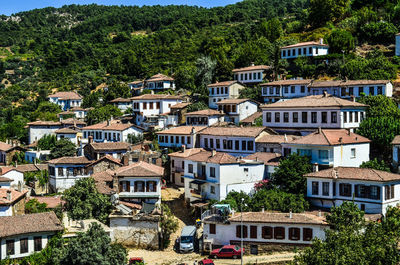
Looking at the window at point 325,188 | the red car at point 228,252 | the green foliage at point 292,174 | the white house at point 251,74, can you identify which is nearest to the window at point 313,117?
the green foliage at point 292,174

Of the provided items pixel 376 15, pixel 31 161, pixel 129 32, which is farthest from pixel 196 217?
pixel 129 32

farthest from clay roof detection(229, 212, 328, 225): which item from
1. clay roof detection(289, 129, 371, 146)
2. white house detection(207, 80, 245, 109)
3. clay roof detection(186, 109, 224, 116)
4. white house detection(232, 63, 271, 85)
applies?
white house detection(232, 63, 271, 85)

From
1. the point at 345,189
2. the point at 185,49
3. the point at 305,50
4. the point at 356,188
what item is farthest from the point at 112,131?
the point at 185,49

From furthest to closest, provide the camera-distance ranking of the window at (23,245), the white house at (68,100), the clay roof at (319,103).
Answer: the white house at (68,100)
the clay roof at (319,103)
the window at (23,245)

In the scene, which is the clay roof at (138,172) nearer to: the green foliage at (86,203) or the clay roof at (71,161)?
the green foliage at (86,203)

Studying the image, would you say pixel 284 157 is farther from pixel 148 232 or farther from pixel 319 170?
pixel 148 232

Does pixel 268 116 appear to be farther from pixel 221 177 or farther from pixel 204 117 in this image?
pixel 221 177
